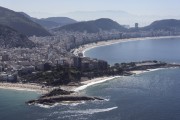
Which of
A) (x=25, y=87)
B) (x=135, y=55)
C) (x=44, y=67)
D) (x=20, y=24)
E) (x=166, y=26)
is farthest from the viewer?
(x=166, y=26)

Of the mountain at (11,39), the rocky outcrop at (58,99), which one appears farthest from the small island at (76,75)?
the mountain at (11,39)

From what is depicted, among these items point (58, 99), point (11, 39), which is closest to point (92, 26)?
point (11, 39)

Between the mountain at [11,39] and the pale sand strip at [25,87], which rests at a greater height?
the mountain at [11,39]

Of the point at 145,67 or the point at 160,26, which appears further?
the point at 160,26

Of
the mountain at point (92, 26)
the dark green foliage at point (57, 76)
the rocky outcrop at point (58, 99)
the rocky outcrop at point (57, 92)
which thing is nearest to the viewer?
the rocky outcrop at point (58, 99)

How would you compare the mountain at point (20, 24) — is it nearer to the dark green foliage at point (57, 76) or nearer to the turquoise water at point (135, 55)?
the turquoise water at point (135, 55)

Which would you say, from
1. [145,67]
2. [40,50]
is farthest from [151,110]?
[40,50]

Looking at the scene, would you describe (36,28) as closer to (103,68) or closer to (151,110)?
A: (103,68)

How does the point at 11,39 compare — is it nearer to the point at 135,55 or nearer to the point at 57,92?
the point at 135,55

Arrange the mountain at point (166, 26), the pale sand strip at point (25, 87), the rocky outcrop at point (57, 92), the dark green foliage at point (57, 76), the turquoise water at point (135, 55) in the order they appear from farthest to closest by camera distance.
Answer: the mountain at point (166, 26) → the turquoise water at point (135, 55) → the dark green foliage at point (57, 76) → the pale sand strip at point (25, 87) → the rocky outcrop at point (57, 92)
